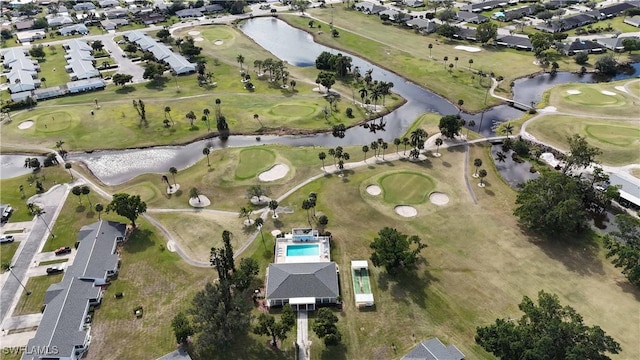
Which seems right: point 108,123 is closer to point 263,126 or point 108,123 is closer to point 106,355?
point 263,126

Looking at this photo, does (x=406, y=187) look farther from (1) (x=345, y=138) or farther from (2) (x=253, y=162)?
(2) (x=253, y=162)

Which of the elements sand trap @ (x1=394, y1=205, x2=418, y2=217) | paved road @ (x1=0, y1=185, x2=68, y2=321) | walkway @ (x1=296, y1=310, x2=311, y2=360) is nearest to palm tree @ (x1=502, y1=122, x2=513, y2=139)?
sand trap @ (x1=394, y1=205, x2=418, y2=217)

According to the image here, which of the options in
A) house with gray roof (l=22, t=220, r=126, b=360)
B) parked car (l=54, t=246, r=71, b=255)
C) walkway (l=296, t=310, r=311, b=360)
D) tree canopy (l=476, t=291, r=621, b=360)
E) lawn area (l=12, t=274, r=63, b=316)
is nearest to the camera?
tree canopy (l=476, t=291, r=621, b=360)

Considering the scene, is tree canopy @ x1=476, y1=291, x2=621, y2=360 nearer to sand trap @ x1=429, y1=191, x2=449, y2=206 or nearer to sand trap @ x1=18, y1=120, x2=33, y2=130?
sand trap @ x1=429, y1=191, x2=449, y2=206

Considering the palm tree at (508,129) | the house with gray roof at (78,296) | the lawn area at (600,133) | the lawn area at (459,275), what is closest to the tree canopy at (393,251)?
the lawn area at (459,275)

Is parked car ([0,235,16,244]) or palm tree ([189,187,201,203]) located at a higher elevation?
palm tree ([189,187,201,203])

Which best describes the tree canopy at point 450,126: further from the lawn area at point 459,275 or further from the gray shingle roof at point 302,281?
the gray shingle roof at point 302,281
